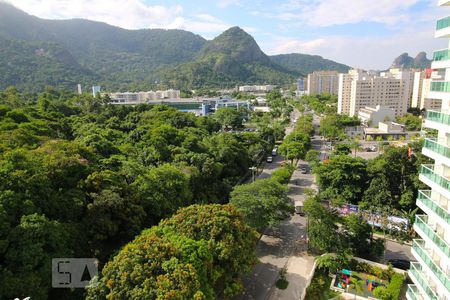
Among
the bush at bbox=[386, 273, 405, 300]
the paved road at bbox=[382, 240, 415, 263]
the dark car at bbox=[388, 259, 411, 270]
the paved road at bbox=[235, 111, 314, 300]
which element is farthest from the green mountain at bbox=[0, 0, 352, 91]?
the bush at bbox=[386, 273, 405, 300]

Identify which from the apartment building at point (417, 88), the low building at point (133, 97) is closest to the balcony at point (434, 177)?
the apartment building at point (417, 88)

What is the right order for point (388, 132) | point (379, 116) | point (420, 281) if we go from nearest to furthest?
point (420, 281)
point (388, 132)
point (379, 116)

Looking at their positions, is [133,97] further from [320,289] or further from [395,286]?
[395,286]

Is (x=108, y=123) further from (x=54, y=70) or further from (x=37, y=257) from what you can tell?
(x=54, y=70)

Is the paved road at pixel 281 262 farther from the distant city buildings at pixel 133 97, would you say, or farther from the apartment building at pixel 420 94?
the distant city buildings at pixel 133 97

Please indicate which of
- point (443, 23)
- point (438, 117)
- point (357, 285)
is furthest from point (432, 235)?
point (443, 23)

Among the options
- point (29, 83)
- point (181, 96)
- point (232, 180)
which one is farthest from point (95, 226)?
point (29, 83)
